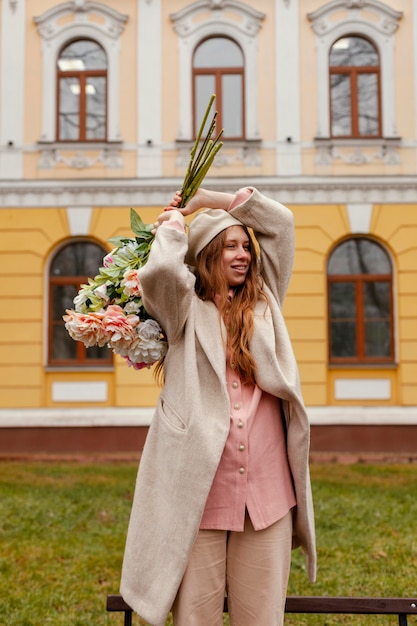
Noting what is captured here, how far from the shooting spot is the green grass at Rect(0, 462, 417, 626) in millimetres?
4665

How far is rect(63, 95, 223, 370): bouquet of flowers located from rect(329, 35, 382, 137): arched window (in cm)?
903

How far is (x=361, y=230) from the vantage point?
1084 cm

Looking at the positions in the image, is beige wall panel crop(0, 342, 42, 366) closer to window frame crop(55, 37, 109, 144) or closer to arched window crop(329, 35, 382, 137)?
window frame crop(55, 37, 109, 144)

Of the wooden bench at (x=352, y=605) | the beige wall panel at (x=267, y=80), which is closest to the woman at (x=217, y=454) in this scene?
the wooden bench at (x=352, y=605)

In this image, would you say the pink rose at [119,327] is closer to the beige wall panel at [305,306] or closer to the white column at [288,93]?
the beige wall panel at [305,306]

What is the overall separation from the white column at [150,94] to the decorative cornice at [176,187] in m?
0.32

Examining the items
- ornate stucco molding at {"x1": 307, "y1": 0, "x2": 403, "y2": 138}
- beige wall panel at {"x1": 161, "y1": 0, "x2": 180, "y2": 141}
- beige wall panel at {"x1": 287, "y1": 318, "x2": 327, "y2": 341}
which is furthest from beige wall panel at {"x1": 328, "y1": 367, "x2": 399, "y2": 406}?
beige wall panel at {"x1": 161, "y1": 0, "x2": 180, "y2": 141}

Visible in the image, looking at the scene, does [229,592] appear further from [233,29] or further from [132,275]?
[233,29]

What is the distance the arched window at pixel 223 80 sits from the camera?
11.2 m

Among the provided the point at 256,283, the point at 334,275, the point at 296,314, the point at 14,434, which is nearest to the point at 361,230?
the point at 334,275

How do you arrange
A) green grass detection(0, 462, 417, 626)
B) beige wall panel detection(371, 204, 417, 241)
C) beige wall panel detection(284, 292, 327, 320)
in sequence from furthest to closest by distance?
beige wall panel detection(371, 204, 417, 241)
beige wall panel detection(284, 292, 327, 320)
green grass detection(0, 462, 417, 626)

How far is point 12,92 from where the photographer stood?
36.4 ft

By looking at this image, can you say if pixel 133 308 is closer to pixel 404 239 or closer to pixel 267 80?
pixel 404 239

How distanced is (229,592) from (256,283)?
3.55 ft
